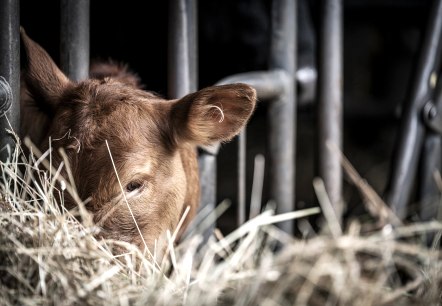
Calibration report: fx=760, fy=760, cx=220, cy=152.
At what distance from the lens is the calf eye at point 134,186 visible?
9.73 feet

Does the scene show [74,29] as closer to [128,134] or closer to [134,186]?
[128,134]

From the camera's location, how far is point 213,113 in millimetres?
3221

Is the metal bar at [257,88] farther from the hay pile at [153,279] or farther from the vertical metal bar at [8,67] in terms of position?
the hay pile at [153,279]

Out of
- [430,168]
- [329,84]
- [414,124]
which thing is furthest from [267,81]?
[430,168]

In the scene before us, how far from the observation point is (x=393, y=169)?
Answer: 175 inches

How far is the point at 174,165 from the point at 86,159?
1.66 feet

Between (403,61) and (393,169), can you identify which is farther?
(403,61)

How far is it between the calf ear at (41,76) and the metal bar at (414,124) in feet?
6.80

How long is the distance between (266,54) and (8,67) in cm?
305

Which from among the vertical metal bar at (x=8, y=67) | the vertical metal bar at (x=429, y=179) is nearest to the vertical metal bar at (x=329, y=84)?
the vertical metal bar at (x=429, y=179)

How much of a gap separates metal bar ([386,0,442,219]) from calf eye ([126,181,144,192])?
73.0 inches

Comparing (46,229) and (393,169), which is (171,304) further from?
(393,169)

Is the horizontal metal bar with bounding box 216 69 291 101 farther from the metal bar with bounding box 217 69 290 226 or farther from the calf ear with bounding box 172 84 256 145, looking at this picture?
the calf ear with bounding box 172 84 256 145

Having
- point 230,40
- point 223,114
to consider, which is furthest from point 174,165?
point 230,40
